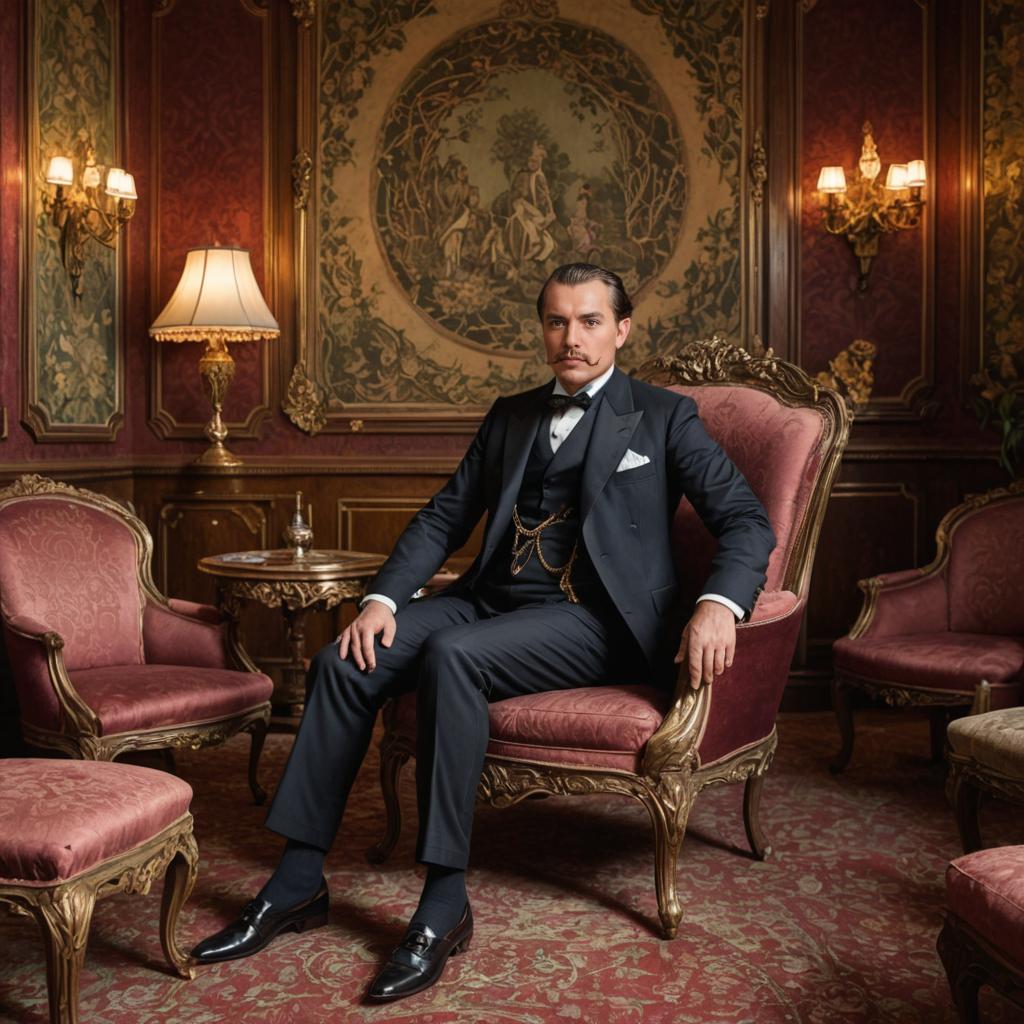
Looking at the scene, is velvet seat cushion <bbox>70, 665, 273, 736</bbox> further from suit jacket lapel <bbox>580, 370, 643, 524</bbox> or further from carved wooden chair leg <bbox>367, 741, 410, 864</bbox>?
suit jacket lapel <bbox>580, 370, 643, 524</bbox>

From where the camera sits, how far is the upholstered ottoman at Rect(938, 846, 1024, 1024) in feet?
6.27

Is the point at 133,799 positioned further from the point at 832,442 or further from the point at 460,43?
the point at 460,43

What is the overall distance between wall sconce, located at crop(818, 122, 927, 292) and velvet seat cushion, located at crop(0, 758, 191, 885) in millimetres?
3921

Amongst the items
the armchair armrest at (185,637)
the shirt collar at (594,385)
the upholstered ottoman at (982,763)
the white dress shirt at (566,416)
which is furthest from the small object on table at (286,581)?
the upholstered ottoman at (982,763)

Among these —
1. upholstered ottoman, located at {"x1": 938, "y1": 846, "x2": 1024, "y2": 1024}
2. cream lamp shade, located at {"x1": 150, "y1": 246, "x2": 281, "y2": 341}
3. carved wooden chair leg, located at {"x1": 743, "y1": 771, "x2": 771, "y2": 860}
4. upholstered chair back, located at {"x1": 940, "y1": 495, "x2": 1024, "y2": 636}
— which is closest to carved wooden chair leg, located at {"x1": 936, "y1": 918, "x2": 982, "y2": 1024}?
upholstered ottoman, located at {"x1": 938, "y1": 846, "x2": 1024, "y2": 1024}

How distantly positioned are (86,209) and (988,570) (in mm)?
3819

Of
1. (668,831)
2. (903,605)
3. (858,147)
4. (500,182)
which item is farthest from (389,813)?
(858,147)

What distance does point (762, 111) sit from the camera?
5285 millimetres

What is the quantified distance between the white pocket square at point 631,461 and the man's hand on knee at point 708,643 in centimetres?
51

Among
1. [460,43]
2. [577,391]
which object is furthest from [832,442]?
[460,43]

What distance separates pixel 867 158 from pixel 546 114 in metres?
1.43

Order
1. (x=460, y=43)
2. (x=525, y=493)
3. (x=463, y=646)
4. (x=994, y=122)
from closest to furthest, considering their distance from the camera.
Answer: (x=463, y=646), (x=525, y=493), (x=994, y=122), (x=460, y=43)

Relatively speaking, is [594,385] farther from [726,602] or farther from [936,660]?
[936,660]

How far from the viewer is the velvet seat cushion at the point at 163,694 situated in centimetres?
335
